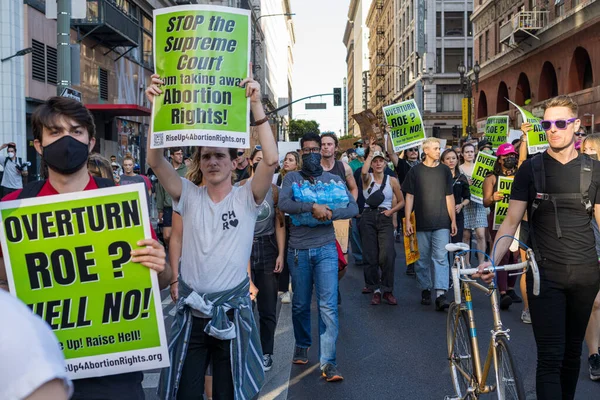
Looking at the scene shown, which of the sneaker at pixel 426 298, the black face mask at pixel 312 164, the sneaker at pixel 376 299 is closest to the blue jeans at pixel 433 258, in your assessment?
the sneaker at pixel 426 298

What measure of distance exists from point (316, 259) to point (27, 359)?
5.19 meters

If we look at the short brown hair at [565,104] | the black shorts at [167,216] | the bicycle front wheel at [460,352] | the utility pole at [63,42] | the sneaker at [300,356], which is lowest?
the sneaker at [300,356]

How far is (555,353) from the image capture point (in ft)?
14.6

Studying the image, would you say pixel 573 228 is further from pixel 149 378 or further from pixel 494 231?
pixel 494 231

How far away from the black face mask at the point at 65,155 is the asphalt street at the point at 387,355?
2816 millimetres

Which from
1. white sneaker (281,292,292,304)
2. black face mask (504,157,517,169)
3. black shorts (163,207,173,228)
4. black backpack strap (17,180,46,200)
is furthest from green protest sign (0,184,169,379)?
black shorts (163,207,173,228)

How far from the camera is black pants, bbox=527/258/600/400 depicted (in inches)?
176

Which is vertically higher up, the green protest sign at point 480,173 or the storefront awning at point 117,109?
the storefront awning at point 117,109

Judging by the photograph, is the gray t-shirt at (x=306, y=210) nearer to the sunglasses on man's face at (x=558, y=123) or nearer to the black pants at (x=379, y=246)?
the sunglasses on man's face at (x=558, y=123)

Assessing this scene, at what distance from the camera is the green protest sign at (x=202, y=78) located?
415 cm

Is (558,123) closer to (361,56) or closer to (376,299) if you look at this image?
(376,299)

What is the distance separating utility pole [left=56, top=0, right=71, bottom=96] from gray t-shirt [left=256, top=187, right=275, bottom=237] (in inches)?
227

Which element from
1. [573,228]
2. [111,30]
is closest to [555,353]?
[573,228]

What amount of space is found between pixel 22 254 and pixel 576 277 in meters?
3.12
